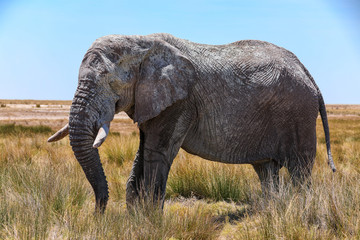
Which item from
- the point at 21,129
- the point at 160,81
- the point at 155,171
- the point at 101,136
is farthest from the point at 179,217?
the point at 21,129

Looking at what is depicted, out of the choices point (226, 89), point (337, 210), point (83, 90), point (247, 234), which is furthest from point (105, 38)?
point (337, 210)

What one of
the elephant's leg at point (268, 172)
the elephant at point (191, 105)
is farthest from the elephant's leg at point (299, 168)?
the elephant's leg at point (268, 172)

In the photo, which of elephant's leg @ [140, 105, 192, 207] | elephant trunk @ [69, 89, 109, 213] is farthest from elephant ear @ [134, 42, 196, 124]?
elephant trunk @ [69, 89, 109, 213]

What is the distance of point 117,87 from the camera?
3.95 meters

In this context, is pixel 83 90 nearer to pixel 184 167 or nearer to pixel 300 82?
pixel 300 82

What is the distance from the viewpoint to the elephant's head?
3.75m

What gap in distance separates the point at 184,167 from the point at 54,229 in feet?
10.1

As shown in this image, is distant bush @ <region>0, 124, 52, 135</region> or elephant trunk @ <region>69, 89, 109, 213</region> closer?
elephant trunk @ <region>69, 89, 109, 213</region>

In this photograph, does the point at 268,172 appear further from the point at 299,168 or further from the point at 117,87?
the point at 117,87

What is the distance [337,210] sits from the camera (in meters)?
3.75

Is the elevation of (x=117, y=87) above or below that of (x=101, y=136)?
above

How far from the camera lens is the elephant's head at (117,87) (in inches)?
147

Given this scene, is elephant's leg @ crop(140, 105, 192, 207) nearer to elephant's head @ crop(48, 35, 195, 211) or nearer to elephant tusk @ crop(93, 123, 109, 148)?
elephant's head @ crop(48, 35, 195, 211)

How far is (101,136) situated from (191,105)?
1.20 meters
